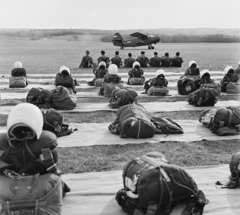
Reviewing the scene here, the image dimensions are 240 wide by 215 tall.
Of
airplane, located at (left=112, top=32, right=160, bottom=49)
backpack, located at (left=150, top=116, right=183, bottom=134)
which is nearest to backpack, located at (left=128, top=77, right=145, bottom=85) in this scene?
backpack, located at (left=150, top=116, right=183, bottom=134)

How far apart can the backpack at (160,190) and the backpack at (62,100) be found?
19.9 ft

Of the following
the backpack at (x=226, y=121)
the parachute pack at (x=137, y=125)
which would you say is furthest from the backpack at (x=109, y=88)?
the backpack at (x=226, y=121)

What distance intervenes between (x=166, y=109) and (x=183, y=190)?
6584 mm

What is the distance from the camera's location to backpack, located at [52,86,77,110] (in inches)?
395

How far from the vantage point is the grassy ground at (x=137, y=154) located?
6.08 metres

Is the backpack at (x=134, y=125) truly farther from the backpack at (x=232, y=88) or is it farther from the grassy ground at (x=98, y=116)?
the backpack at (x=232, y=88)

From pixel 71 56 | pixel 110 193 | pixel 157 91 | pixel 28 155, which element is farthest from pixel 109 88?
pixel 71 56

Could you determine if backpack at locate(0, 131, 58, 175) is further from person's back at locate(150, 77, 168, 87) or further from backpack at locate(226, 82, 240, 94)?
backpack at locate(226, 82, 240, 94)

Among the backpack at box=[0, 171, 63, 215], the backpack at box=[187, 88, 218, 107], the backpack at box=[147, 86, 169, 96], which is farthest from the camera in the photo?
the backpack at box=[147, 86, 169, 96]

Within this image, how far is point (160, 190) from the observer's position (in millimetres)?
3803

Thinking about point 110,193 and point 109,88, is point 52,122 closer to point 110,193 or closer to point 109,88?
point 110,193

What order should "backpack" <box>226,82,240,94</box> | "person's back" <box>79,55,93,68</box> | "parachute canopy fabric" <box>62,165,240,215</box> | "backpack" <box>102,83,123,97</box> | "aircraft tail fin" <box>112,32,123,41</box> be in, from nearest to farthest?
"parachute canopy fabric" <box>62,165,240,215</box>
"backpack" <box>102,83,123,97</box>
"backpack" <box>226,82,240,94</box>
"person's back" <box>79,55,93,68</box>
"aircraft tail fin" <box>112,32,123,41</box>

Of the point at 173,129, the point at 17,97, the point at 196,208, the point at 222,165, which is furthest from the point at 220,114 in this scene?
the point at 17,97

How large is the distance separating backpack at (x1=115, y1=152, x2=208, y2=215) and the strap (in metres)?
0.92
